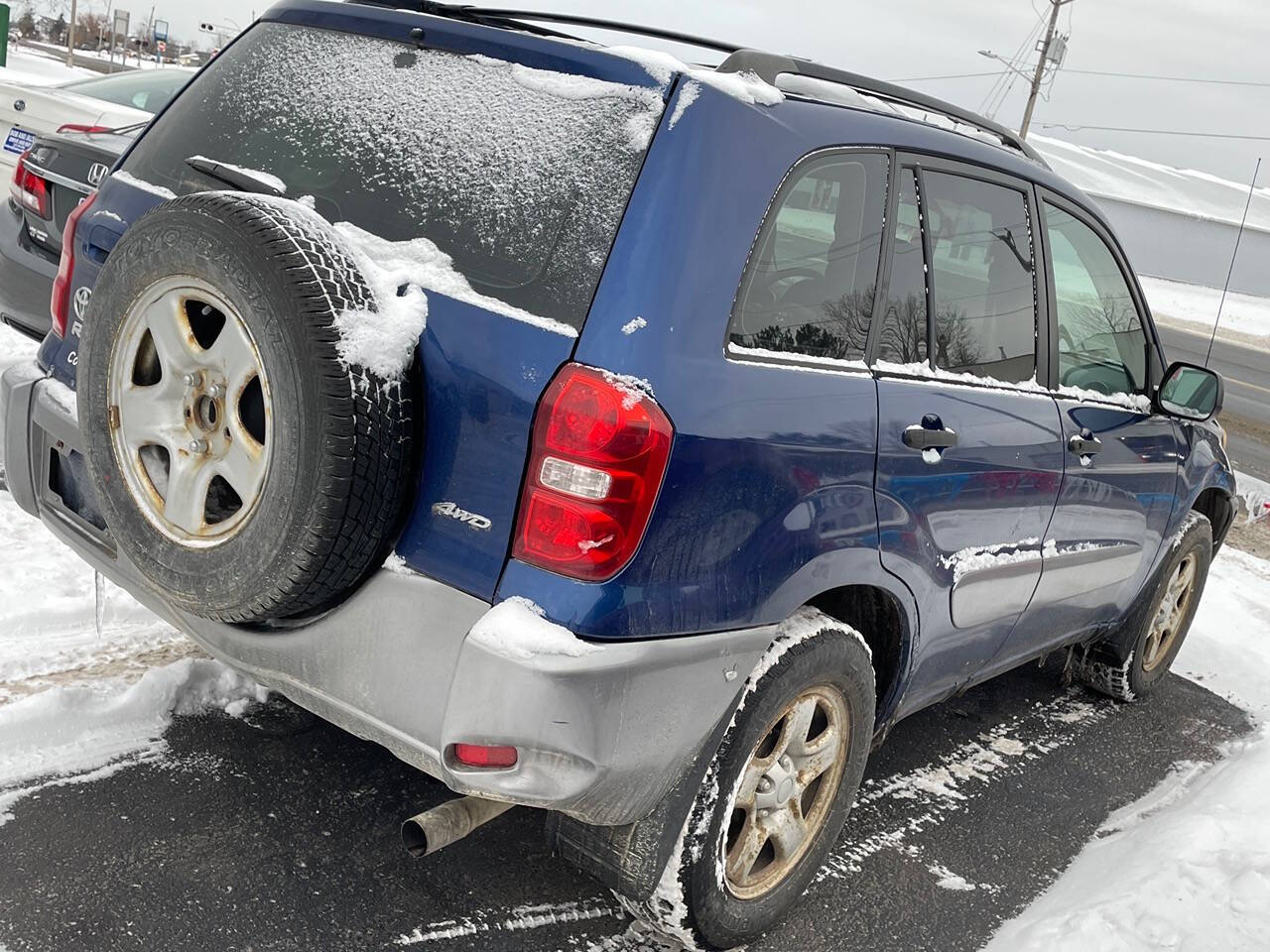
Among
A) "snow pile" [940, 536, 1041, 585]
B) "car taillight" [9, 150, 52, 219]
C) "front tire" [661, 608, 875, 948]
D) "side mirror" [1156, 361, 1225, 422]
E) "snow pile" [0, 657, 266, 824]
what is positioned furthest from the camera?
"car taillight" [9, 150, 52, 219]

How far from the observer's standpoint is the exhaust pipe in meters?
2.40

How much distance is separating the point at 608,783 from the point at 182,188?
5.65 feet

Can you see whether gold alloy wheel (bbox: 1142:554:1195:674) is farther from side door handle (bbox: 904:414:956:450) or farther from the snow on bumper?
the snow on bumper

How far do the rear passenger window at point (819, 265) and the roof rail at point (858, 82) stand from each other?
0.23 meters

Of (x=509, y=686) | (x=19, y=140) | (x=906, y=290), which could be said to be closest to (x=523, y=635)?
(x=509, y=686)

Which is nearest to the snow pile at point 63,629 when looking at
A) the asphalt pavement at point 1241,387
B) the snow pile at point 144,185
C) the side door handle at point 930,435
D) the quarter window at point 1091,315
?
the snow pile at point 144,185

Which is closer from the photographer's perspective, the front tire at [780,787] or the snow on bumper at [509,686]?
the snow on bumper at [509,686]

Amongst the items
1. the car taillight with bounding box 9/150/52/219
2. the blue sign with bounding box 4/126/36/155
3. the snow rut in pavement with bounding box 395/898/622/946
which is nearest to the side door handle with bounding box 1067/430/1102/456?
the snow rut in pavement with bounding box 395/898/622/946

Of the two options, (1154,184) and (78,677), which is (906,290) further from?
(1154,184)

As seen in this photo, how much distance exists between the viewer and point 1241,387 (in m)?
18.6

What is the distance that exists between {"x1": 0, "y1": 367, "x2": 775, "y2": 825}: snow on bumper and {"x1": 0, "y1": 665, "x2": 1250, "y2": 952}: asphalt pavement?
1.67 ft

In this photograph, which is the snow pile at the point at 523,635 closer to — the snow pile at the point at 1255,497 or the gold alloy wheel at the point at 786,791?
the gold alloy wheel at the point at 786,791

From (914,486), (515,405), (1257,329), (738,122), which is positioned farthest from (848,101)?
(1257,329)

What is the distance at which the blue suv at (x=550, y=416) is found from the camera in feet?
7.20
